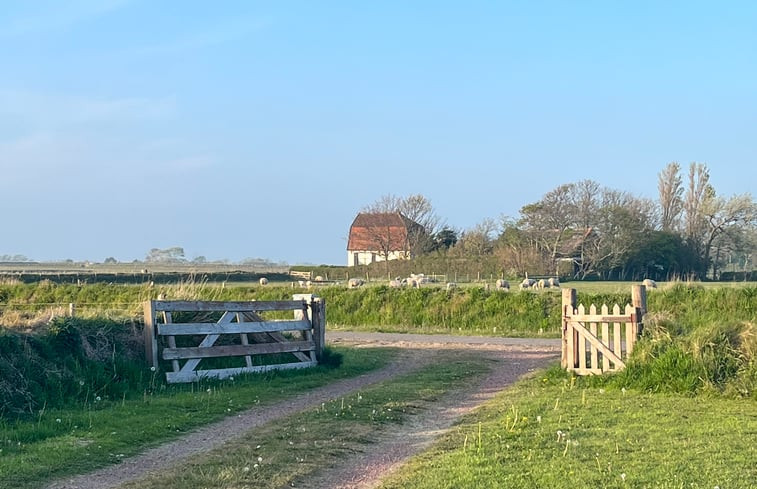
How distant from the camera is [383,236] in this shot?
273ft

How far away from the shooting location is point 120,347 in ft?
47.6

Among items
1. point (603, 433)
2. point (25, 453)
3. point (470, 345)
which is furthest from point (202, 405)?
point (470, 345)

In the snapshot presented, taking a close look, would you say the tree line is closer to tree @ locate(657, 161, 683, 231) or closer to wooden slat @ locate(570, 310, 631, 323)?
tree @ locate(657, 161, 683, 231)

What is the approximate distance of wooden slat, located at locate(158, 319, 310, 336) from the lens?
15.0m

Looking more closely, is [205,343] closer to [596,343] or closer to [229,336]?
[229,336]

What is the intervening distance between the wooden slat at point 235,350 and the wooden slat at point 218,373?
290 millimetres

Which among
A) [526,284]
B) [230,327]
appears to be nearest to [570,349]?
[230,327]

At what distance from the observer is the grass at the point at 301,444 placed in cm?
810

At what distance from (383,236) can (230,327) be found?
67.3 m

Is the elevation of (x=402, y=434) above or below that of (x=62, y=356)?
below

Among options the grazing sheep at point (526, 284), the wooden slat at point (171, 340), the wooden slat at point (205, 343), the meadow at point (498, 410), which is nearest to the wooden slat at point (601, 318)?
the meadow at point (498, 410)

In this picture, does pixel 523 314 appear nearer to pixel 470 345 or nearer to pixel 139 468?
pixel 470 345

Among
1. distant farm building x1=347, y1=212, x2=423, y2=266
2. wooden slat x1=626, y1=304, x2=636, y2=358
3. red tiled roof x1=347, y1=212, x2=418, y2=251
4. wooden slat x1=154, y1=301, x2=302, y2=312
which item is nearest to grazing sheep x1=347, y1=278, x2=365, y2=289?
wooden slat x1=154, y1=301, x2=302, y2=312

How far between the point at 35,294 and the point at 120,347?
2460 cm
